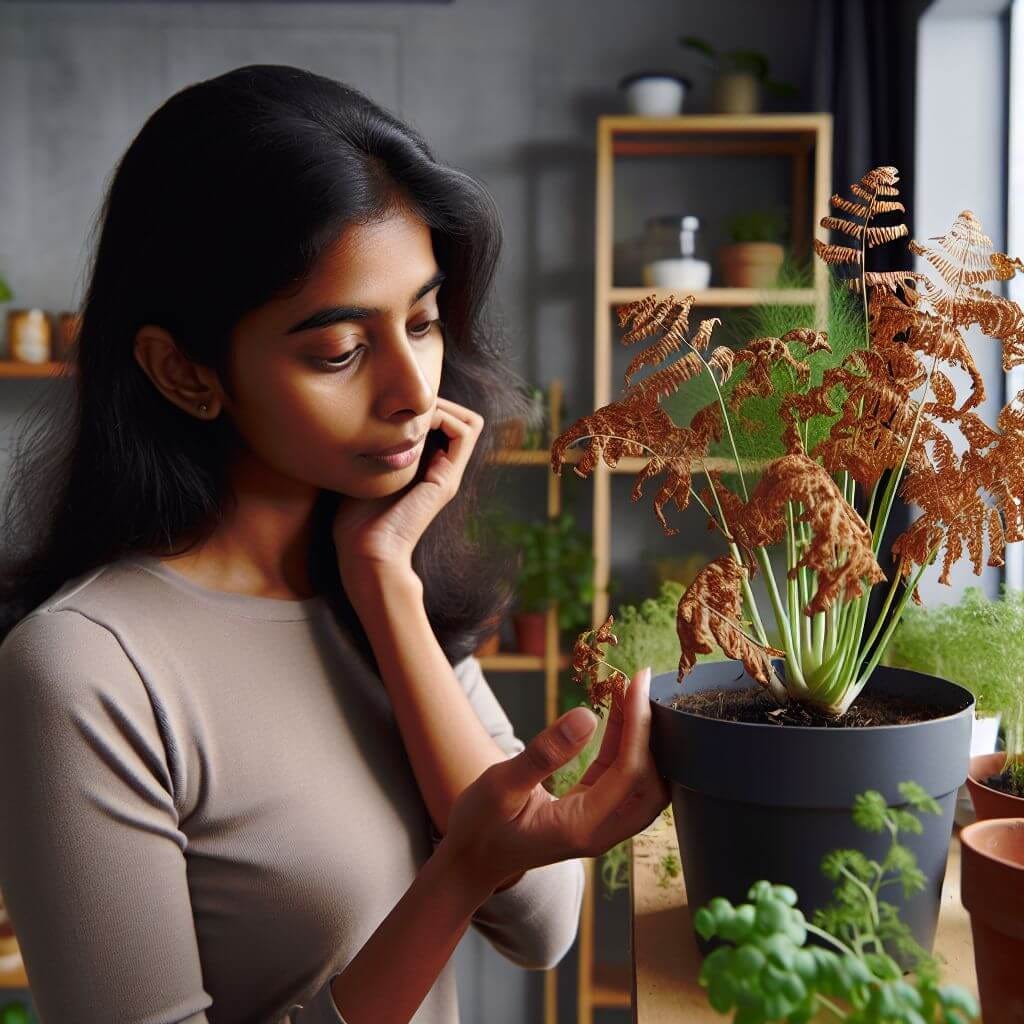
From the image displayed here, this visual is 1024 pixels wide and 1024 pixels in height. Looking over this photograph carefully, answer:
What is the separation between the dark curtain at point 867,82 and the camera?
234 centimetres

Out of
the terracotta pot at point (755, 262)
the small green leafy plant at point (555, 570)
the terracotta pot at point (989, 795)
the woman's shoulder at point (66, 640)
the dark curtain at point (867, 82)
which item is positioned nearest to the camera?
the terracotta pot at point (989, 795)

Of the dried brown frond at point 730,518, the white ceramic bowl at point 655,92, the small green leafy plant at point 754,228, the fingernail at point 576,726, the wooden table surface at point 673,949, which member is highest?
the white ceramic bowl at point 655,92

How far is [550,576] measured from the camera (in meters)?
2.61

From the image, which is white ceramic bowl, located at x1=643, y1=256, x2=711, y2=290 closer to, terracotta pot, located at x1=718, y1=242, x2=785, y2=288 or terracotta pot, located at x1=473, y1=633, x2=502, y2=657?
terracotta pot, located at x1=718, y1=242, x2=785, y2=288

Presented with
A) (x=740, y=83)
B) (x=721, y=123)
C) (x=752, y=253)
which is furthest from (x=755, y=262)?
(x=740, y=83)

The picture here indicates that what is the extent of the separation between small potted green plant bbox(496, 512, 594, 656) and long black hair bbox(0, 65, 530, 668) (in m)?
1.41

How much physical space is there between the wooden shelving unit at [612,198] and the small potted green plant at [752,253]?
0.05 m

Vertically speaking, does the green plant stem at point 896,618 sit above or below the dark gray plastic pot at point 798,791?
above

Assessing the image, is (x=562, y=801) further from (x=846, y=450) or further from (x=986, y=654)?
(x=986, y=654)

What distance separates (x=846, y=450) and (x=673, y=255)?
6.80 ft

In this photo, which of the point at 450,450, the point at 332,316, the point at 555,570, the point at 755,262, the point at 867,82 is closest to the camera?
the point at 332,316

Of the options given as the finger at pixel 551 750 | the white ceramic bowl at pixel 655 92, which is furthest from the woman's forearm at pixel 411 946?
the white ceramic bowl at pixel 655 92

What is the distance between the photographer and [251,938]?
94 centimetres

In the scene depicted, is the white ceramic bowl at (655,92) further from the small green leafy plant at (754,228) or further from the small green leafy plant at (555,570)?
the small green leafy plant at (555,570)
